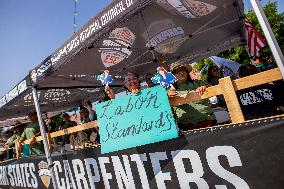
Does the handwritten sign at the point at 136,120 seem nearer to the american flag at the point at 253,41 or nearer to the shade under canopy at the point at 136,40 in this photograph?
the shade under canopy at the point at 136,40

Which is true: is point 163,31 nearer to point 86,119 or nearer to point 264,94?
point 264,94

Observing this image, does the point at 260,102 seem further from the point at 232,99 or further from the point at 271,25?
the point at 271,25

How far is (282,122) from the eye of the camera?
7.88 ft

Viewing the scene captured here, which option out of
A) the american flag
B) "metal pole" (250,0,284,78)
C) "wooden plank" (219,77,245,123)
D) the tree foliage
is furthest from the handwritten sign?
the tree foliage

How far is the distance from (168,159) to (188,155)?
1.04 ft

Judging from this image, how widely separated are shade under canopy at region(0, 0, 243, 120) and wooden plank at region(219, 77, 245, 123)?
1441mm

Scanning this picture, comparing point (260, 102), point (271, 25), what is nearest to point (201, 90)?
point (260, 102)

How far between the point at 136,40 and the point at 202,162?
3.82 meters

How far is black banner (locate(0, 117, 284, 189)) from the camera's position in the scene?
8.22ft

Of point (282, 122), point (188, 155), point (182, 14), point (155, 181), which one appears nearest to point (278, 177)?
point (282, 122)

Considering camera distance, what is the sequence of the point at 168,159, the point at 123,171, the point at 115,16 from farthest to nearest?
the point at 123,171 → the point at 115,16 → the point at 168,159

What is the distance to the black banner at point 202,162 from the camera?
98.7 inches

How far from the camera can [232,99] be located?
9.58ft

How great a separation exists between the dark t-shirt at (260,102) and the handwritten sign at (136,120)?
1.57 m
